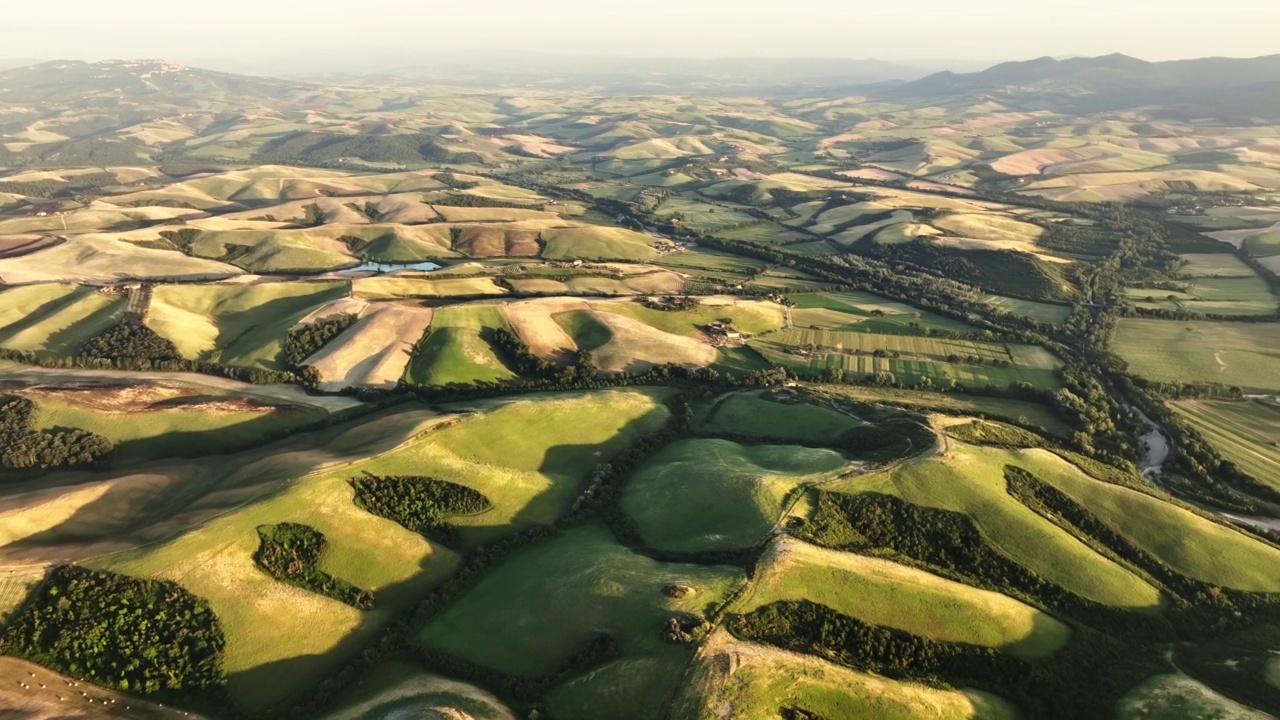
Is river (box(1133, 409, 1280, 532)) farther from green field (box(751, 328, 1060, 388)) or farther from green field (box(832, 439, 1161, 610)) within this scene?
green field (box(832, 439, 1161, 610))

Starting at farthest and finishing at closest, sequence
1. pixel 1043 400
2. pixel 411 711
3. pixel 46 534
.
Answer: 1. pixel 1043 400
2. pixel 46 534
3. pixel 411 711

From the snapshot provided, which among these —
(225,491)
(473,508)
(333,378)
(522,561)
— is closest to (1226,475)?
(522,561)

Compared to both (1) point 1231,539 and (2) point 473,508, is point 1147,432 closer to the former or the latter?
(1) point 1231,539

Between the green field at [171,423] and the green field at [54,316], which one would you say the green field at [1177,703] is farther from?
the green field at [54,316]

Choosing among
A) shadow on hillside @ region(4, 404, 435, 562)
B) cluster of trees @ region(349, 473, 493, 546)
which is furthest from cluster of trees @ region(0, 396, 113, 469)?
cluster of trees @ region(349, 473, 493, 546)

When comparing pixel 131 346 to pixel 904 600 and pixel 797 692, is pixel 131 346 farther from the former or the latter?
pixel 904 600

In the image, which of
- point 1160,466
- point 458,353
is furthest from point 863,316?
point 458,353
